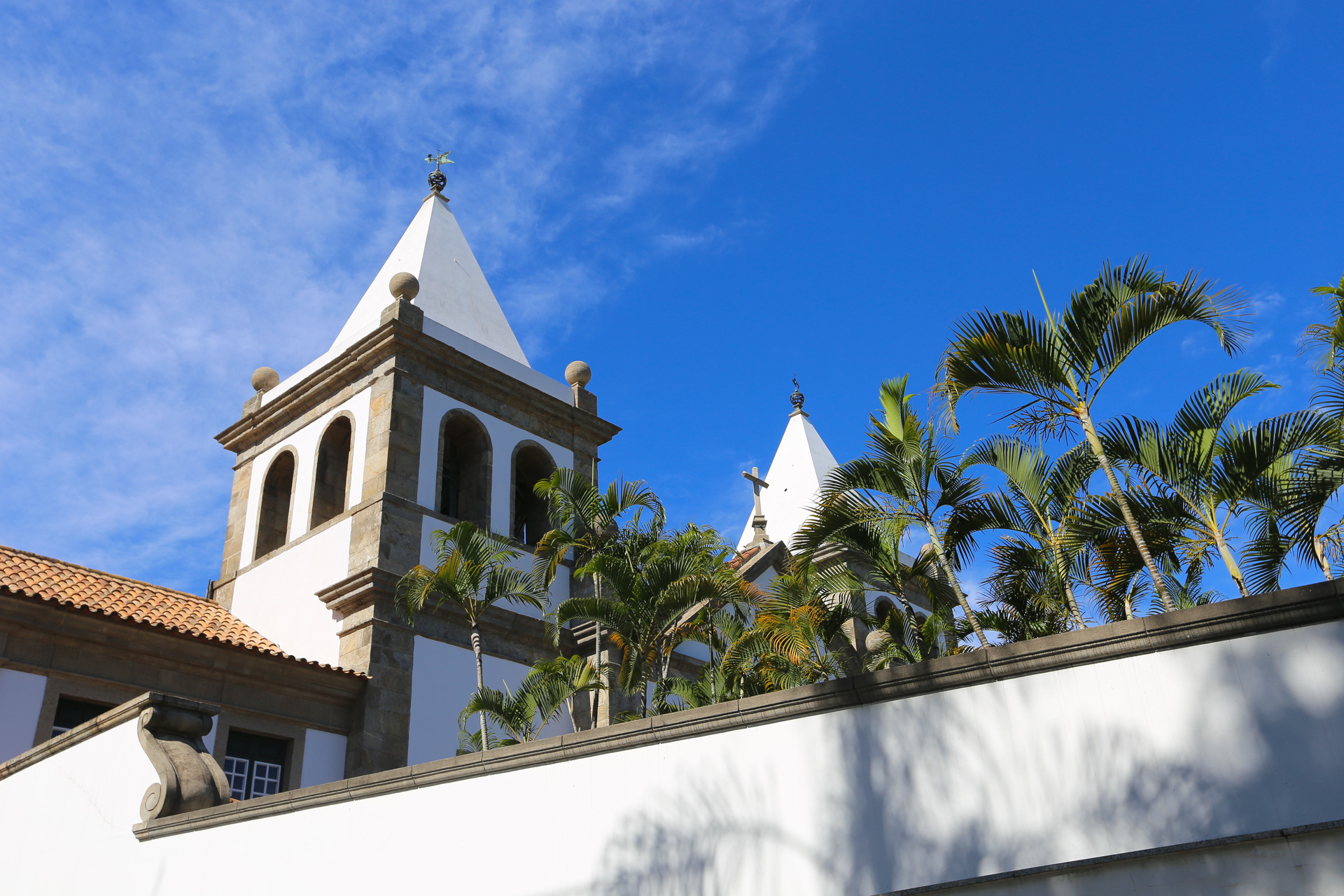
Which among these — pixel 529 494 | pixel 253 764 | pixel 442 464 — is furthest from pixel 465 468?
pixel 253 764

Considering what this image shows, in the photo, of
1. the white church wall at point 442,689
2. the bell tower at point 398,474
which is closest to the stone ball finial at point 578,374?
the bell tower at point 398,474

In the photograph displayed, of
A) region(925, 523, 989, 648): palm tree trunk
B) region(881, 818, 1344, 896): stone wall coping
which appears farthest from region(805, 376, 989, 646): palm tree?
region(881, 818, 1344, 896): stone wall coping

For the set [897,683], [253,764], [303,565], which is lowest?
[897,683]

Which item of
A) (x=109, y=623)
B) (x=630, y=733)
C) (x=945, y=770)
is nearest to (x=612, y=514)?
(x=109, y=623)

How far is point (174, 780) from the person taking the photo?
10.4 m

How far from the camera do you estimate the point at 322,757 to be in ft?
54.8

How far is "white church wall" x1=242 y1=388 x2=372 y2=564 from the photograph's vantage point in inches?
789

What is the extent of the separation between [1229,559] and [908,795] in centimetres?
434

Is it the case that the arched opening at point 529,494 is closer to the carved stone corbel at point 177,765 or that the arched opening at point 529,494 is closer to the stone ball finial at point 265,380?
the stone ball finial at point 265,380

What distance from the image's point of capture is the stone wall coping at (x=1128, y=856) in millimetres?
5887

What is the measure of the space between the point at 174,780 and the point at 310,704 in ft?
21.2

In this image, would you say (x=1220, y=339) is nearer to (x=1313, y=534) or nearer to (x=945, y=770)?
(x=1313, y=534)

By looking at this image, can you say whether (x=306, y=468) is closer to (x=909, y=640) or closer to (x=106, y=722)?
(x=106, y=722)

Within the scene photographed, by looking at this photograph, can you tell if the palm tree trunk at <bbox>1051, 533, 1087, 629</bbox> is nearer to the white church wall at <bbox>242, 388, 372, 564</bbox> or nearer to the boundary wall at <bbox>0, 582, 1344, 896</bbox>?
the boundary wall at <bbox>0, 582, 1344, 896</bbox>
